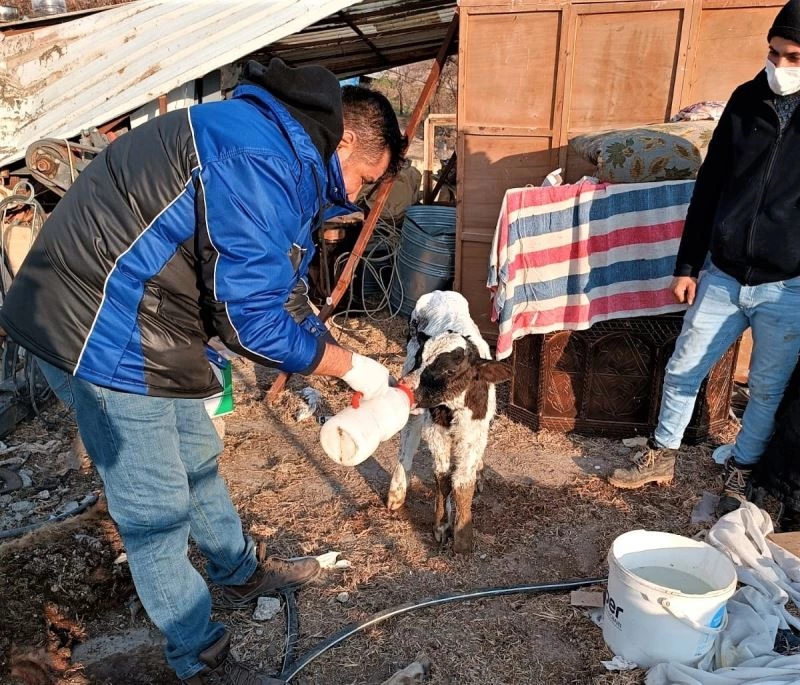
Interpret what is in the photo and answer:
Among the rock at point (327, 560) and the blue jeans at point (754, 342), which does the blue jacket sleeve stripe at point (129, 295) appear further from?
the blue jeans at point (754, 342)

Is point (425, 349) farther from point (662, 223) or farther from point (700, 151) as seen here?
point (700, 151)

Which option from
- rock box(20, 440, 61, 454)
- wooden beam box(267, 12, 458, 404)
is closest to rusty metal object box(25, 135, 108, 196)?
rock box(20, 440, 61, 454)

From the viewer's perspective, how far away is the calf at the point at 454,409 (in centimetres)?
317

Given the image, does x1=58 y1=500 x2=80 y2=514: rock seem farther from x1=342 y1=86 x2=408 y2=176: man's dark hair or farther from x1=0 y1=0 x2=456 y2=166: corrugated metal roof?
x1=0 y1=0 x2=456 y2=166: corrugated metal roof

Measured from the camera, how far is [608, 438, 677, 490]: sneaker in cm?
397

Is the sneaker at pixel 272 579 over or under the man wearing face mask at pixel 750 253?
under

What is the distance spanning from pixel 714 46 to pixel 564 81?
1.17 metres

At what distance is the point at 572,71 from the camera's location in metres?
5.18

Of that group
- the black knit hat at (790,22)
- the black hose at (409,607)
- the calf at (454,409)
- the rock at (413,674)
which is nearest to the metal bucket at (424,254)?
the calf at (454,409)

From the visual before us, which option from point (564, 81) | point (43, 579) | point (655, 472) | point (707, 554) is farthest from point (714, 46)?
point (43, 579)

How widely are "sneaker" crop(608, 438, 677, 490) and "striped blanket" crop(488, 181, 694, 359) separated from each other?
3.23 feet

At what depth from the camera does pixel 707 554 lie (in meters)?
2.73

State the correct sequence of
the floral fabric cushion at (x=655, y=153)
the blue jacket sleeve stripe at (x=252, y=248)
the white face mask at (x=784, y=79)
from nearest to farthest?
the blue jacket sleeve stripe at (x=252, y=248) → the white face mask at (x=784, y=79) → the floral fabric cushion at (x=655, y=153)

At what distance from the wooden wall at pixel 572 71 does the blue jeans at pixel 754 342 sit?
2328 millimetres
